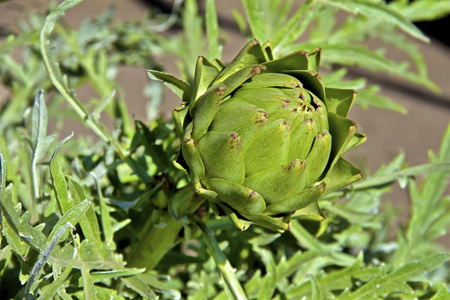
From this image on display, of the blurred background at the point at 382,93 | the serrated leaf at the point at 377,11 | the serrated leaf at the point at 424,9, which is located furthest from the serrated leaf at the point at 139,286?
the blurred background at the point at 382,93

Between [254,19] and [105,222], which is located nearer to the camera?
[105,222]

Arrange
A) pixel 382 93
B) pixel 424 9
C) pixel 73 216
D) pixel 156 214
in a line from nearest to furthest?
pixel 73 216
pixel 156 214
pixel 424 9
pixel 382 93

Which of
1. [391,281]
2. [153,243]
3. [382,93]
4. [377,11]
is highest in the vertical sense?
[377,11]

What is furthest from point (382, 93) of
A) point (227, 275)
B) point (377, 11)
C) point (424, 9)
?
point (227, 275)

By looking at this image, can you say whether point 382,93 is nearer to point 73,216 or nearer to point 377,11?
point 377,11

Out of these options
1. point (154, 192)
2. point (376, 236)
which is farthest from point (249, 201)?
point (376, 236)

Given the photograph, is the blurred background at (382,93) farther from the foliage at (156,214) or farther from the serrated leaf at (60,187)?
the serrated leaf at (60,187)
